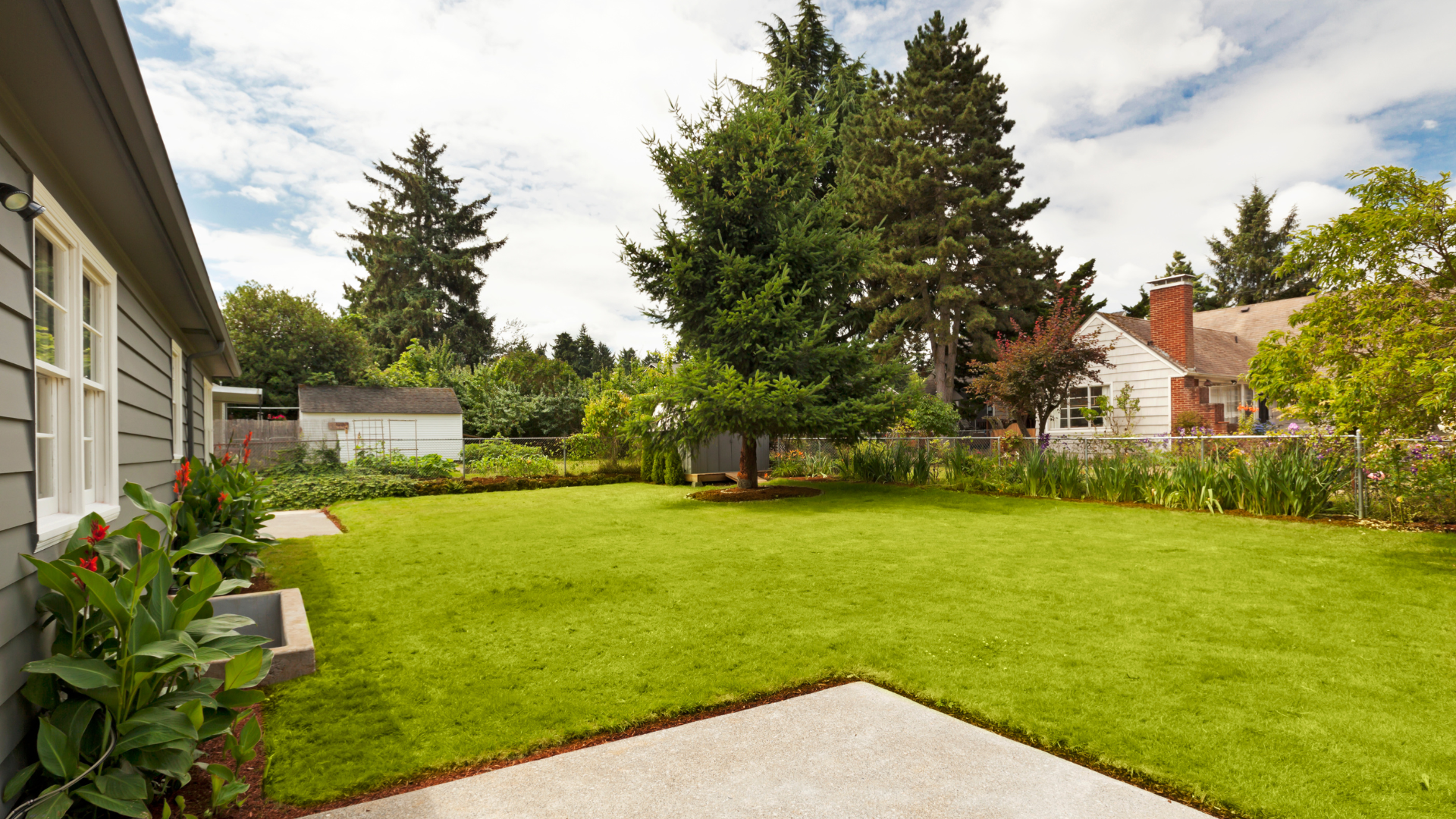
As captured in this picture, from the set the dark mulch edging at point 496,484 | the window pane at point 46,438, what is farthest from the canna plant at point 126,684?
the dark mulch edging at point 496,484

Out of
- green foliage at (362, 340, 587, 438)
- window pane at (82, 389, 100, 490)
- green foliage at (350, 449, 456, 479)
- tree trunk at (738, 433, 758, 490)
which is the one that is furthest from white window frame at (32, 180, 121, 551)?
green foliage at (362, 340, 587, 438)

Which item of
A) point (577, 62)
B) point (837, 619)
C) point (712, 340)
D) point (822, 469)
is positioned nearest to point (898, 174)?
point (822, 469)

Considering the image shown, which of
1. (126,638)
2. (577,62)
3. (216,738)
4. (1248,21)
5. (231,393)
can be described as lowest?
(216,738)

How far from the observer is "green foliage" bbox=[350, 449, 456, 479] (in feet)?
51.8

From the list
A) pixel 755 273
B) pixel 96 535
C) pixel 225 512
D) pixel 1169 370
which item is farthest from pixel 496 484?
pixel 1169 370

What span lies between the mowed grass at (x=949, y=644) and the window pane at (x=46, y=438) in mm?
1391

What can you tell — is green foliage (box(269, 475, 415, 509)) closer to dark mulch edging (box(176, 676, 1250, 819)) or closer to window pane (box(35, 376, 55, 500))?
window pane (box(35, 376, 55, 500))

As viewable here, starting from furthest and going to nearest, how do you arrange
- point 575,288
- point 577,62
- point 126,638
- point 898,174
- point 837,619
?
1. point 575,288
2. point 898,174
3. point 577,62
4. point 837,619
5. point 126,638

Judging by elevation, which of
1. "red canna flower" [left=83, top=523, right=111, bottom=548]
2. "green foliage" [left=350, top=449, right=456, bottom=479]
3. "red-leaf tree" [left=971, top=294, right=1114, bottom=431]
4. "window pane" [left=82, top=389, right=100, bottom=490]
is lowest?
"green foliage" [left=350, top=449, right=456, bottom=479]

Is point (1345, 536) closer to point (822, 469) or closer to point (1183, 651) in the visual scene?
point (1183, 651)

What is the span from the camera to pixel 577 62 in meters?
8.88

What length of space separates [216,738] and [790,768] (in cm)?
255

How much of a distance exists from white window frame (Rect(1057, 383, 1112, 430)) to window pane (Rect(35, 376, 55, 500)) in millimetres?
20854

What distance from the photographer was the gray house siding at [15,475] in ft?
6.53
